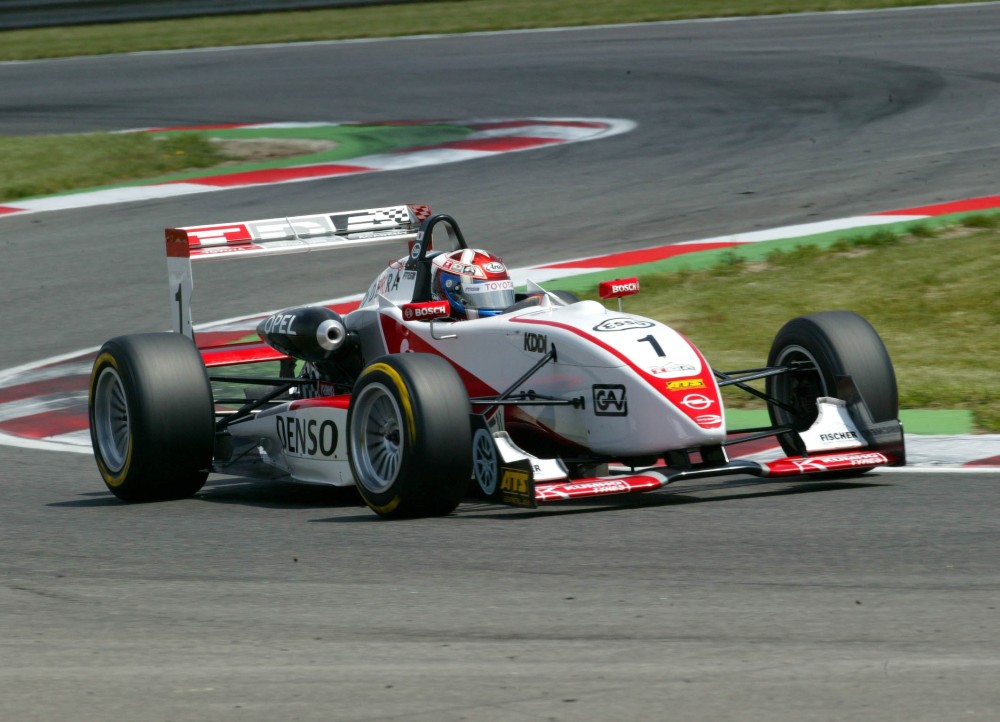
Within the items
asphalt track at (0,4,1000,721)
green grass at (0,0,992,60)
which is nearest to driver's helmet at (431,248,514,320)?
asphalt track at (0,4,1000,721)

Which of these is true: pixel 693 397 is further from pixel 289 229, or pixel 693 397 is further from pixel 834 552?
pixel 289 229

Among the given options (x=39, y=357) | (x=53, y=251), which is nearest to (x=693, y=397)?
(x=39, y=357)

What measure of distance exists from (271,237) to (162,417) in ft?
5.15

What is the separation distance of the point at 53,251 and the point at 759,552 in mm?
10484

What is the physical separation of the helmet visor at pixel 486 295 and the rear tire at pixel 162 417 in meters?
1.32

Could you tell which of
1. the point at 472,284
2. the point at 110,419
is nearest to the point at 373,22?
the point at 110,419

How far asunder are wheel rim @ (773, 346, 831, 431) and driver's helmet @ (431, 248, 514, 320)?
139cm

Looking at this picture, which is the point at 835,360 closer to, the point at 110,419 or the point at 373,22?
the point at 110,419

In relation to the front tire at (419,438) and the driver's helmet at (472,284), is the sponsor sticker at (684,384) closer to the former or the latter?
the front tire at (419,438)

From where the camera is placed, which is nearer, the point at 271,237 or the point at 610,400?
the point at 610,400

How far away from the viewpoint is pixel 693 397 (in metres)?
7.34

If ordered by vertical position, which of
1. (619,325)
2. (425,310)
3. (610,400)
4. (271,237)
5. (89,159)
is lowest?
(610,400)

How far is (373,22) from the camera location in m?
32.6

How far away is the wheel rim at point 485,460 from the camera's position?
24.2ft
